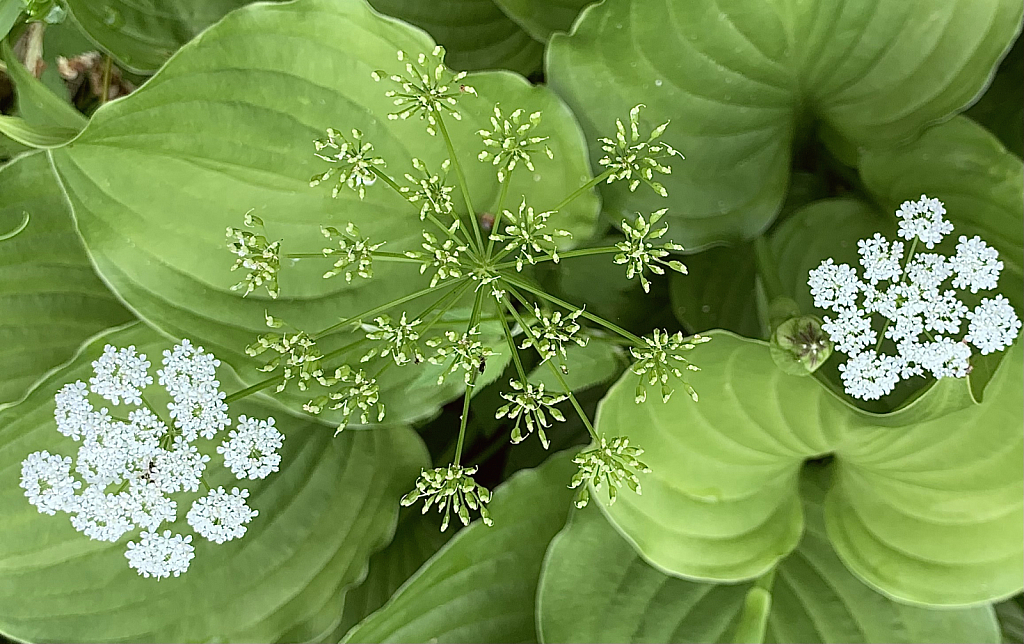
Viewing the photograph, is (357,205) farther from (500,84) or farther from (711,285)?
(711,285)

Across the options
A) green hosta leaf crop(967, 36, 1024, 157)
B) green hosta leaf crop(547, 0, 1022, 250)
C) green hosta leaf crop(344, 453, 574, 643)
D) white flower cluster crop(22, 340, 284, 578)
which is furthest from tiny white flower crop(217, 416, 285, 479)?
green hosta leaf crop(967, 36, 1024, 157)

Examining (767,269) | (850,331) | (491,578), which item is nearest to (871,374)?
(850,331)

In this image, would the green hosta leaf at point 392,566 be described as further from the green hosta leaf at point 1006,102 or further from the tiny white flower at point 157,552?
the green hosta leaf at point 1006,102

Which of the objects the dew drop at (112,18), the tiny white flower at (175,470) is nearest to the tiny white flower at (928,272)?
the tiny white flower at (175,470)

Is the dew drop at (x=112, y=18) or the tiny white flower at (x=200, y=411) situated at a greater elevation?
the dew drop at (x=112, y=18)

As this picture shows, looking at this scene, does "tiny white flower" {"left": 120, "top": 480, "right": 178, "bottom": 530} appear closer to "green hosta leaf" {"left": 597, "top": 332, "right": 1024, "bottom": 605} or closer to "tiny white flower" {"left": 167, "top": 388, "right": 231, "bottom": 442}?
"tiny white flower" {"left": 167, "top": 388, "right": 231, "bottom": 442}

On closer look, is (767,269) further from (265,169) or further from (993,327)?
(265,169)
